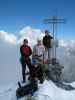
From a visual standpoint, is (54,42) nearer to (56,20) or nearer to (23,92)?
(56,20)

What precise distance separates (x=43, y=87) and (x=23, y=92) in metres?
1.34

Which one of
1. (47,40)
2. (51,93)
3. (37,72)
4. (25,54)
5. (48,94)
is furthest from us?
(47,40)

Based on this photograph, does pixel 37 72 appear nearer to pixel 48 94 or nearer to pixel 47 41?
pixel 48 94

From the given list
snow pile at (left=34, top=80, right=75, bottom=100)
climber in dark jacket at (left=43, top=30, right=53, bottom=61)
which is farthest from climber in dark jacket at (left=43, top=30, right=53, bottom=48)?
snow pile at (left=34, top=80, right=75, bottom=100)

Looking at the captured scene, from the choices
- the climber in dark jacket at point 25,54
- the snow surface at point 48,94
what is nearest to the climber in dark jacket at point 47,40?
the climber in dark jacket at point 25,54

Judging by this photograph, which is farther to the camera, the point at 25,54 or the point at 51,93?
the point at 25,54

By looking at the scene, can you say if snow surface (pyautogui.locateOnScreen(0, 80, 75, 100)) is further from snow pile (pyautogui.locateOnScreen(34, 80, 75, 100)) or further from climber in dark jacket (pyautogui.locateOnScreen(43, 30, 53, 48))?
climber in dark jacket (pyautogui.locateOnScreen(43, 30, 53, 48))

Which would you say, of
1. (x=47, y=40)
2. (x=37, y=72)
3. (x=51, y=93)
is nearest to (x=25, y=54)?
(x=37, y=72)

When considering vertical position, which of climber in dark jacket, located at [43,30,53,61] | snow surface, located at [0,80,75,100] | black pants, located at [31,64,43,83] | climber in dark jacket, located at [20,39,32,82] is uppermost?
climber in dark jacket, located at [43,30,53,61]

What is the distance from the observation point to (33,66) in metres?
16.8

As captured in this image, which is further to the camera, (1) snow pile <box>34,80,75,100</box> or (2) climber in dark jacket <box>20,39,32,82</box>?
(2) climber in dark jacket <box>20,39,32,82</box>

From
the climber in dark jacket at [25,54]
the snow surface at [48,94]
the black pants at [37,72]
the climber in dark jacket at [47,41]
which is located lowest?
the snow surface at [48,94]

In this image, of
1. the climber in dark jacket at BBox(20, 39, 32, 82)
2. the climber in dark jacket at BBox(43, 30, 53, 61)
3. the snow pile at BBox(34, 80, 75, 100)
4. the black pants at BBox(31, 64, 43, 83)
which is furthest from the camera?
the climber in dark jacket at BBox(43, 30, 53, 61)

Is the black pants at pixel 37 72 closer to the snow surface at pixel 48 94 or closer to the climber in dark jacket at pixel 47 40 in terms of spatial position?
the snow surface at pixel 48 94
